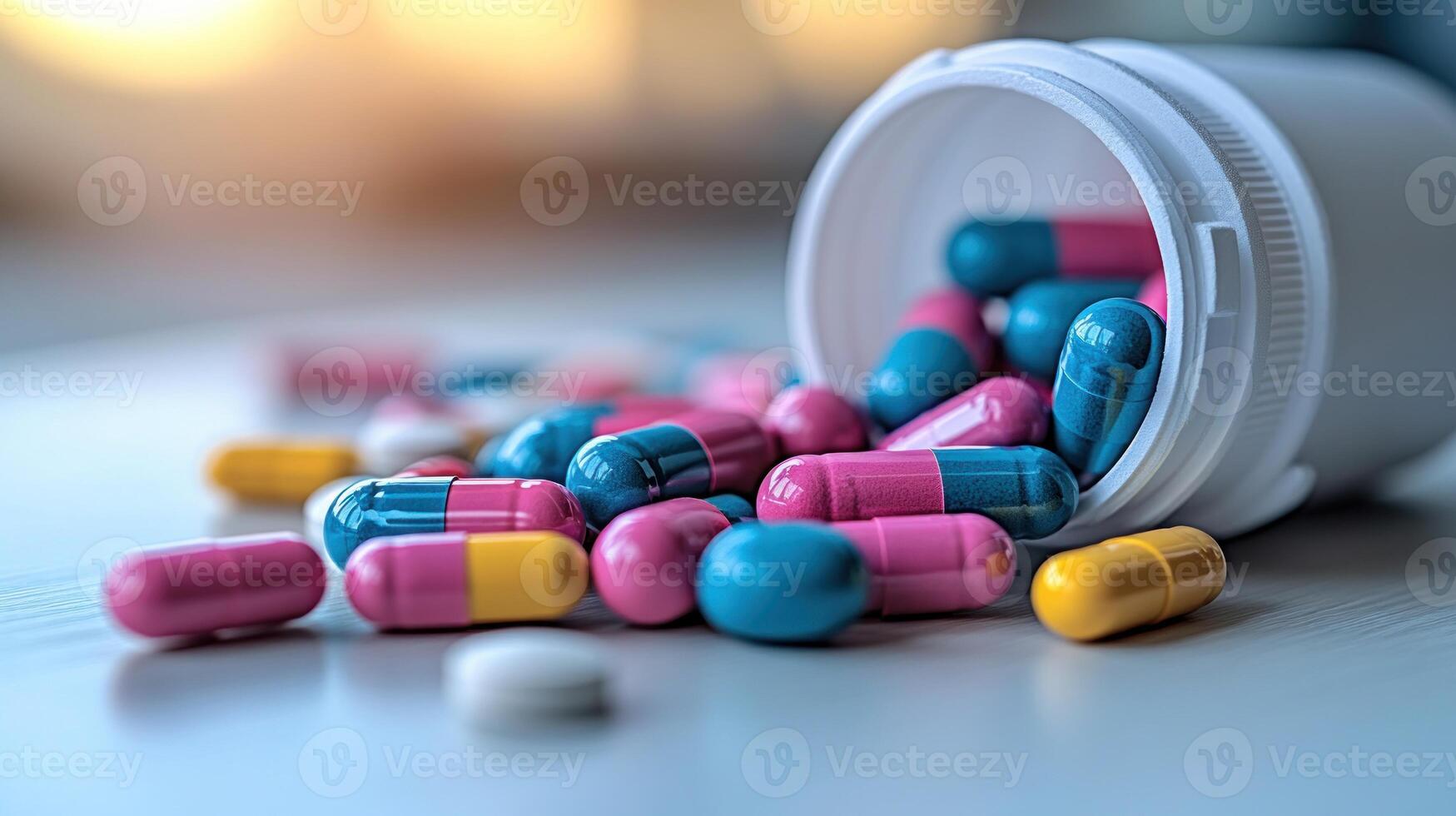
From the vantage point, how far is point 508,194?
705cm

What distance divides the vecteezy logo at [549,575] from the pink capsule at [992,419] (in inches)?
24.5

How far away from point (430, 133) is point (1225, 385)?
18.1 feet

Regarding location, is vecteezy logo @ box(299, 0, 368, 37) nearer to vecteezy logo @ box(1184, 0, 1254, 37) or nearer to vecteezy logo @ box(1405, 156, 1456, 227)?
vecteezy logo @ box(1184, 0, 1254, 37)

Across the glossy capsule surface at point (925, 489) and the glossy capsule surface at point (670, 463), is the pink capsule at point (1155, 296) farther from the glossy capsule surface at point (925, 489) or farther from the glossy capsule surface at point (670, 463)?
the glossy capsule surface at point (670, 463)

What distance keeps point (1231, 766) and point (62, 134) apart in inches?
200

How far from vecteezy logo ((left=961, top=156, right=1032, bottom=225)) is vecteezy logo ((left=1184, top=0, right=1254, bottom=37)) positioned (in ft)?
11.6

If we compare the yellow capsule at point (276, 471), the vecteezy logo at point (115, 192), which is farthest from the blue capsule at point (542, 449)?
the vecteezy logo at point (115, 192)

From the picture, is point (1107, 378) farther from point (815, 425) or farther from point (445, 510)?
point (445, 510)

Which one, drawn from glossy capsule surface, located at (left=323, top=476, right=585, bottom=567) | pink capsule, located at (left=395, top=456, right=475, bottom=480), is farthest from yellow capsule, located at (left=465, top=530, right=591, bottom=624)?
pink capsule, located at (left=395, top=456, right=475, bottom=480)

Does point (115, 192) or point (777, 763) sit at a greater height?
point (115, 192)

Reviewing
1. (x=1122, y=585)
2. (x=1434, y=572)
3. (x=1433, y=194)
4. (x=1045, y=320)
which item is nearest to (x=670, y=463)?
(x=1122, y=585)

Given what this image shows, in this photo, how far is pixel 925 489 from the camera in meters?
1.86

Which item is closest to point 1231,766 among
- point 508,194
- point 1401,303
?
point 1401,303

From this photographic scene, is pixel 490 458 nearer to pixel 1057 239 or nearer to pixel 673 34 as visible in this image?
pixel 1057 239
